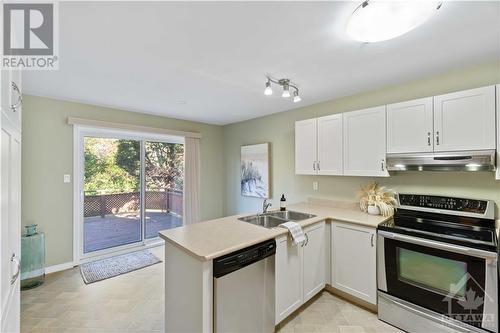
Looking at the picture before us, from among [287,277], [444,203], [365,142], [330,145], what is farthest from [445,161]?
[287,277]

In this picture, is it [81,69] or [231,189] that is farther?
[231,189]

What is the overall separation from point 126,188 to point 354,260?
3.64 metres

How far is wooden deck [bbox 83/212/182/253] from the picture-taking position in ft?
11.5

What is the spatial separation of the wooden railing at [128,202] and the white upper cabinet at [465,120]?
4.09 meters

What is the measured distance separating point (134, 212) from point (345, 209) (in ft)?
11.5

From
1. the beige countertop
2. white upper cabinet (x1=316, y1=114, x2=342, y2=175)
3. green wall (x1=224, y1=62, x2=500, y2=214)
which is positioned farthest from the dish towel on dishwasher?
green wall (x1=224, y1=62, x2=500, y2=214)

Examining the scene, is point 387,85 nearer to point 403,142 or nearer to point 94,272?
point 403,142

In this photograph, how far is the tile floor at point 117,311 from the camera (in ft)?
6.63

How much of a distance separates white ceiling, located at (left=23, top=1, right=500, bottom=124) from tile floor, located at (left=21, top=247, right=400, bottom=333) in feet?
7.93

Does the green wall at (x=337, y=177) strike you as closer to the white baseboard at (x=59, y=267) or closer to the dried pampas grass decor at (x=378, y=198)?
the dried pampas grass decor at (x=378, y=198)

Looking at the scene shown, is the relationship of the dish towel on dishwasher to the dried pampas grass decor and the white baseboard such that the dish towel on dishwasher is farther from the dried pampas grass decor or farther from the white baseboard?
the white baseboard

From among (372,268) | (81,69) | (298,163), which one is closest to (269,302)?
(372,268)

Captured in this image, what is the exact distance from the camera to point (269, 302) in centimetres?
183

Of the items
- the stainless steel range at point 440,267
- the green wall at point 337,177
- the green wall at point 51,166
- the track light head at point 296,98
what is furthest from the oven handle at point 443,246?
the green wall at point 51,166
